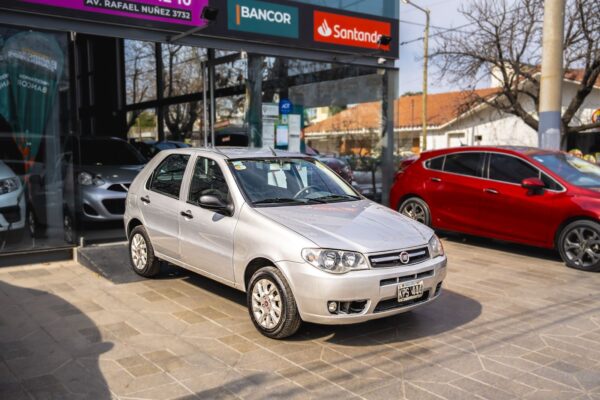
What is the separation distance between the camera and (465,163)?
29.4 feet

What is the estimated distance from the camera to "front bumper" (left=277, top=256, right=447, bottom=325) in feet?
14.2

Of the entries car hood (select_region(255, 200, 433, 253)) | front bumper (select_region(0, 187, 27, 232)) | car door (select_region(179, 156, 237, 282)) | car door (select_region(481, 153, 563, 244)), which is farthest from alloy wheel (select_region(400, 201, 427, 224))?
front bumper (select_region(0, 187, 27, 232))

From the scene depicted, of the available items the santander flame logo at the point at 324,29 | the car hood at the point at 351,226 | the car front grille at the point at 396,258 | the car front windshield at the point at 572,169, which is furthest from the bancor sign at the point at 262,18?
the car front grille at the point at 396,258

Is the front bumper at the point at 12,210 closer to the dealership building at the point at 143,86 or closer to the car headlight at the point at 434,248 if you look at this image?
the dealership building at the point at 143,86

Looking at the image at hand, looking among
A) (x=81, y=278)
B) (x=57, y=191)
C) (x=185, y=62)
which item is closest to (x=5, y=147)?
(x=57, y=191)

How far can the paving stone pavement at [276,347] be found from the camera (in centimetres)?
388

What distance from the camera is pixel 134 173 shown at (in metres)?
9.52

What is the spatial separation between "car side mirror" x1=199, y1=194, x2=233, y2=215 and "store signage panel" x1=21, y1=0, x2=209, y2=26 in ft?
14.0

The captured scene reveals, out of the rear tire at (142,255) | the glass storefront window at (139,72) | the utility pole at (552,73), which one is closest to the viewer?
the rear tire at (142,255)

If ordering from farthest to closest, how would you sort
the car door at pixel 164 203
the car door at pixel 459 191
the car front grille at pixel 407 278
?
the car door at pixel 459 191 < the car door at pixel 164 203 < the car front grille at pixel 407 278

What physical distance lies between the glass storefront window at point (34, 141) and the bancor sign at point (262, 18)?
9.32ft

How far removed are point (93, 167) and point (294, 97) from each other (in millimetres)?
4140

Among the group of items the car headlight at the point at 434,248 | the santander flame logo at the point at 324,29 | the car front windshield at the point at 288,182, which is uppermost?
the santander flame logo at the point at 324,29

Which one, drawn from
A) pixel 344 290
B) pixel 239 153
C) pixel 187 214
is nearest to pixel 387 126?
pixel 239 153
